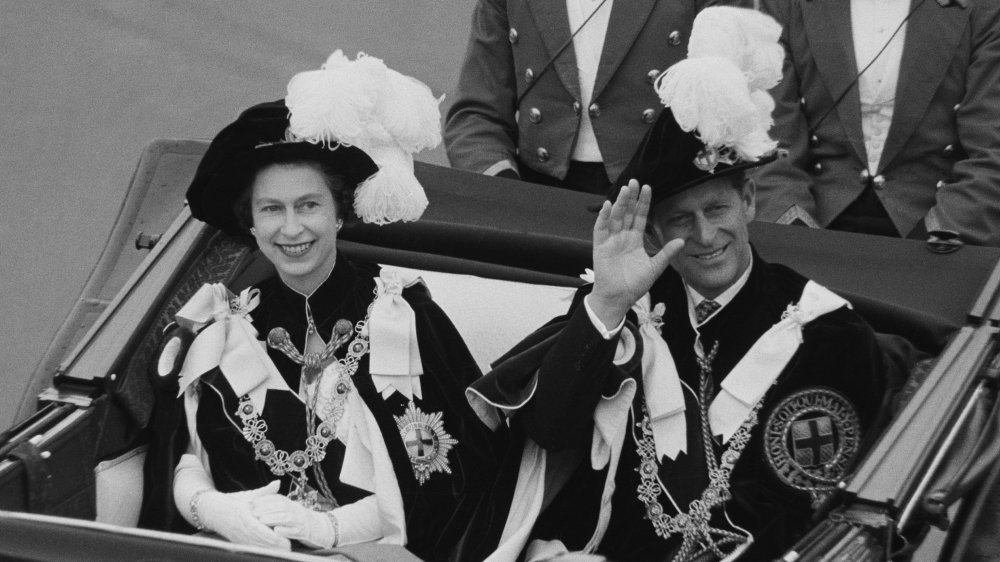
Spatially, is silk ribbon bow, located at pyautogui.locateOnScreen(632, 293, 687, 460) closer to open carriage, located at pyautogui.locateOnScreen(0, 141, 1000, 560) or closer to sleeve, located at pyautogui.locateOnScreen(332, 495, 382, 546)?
open carriage, located at pyautogui.locateOnScreen(0, 141, 1000, 560)

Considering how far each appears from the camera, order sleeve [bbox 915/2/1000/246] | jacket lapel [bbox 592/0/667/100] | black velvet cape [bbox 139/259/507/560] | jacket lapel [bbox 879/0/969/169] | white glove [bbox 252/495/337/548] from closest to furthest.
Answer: white glove [bbox 252/495/337/548], black velvet cape [bbox 139/259/507/560], sleeve [bbox 915/2/1000/246], jacket lapel [bbox 879/0/969/169], jacket lapel [bbox 592/0/667/100]

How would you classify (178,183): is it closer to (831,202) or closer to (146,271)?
(146,271)

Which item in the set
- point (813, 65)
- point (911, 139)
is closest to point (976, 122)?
point (911, 139)

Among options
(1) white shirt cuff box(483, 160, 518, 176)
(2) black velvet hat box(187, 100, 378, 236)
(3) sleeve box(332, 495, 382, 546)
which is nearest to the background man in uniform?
(3) sleeve box(332, 495, 382, 546)

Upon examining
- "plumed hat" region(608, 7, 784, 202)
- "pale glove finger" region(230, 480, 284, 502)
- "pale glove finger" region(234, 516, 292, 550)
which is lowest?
"pale glove finger" region(234, 516, 292, 550)

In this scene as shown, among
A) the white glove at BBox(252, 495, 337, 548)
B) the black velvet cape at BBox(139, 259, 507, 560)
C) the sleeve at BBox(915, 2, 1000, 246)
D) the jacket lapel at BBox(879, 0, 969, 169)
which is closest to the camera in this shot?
the white glove at BBox(252, 495, 337, 548)

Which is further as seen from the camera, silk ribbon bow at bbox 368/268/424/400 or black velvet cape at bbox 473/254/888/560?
silk ribbon bow at bbox 368/268/424/400

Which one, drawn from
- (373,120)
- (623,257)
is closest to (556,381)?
(623,257)

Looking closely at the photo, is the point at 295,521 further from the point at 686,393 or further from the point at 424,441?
the point at 686,393

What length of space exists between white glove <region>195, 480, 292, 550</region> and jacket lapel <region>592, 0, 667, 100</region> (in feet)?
4.79

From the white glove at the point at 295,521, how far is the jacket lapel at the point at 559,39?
145cm

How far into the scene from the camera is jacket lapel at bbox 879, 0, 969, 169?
366 cm

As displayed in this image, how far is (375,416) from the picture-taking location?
295cm

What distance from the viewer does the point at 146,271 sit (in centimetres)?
334
